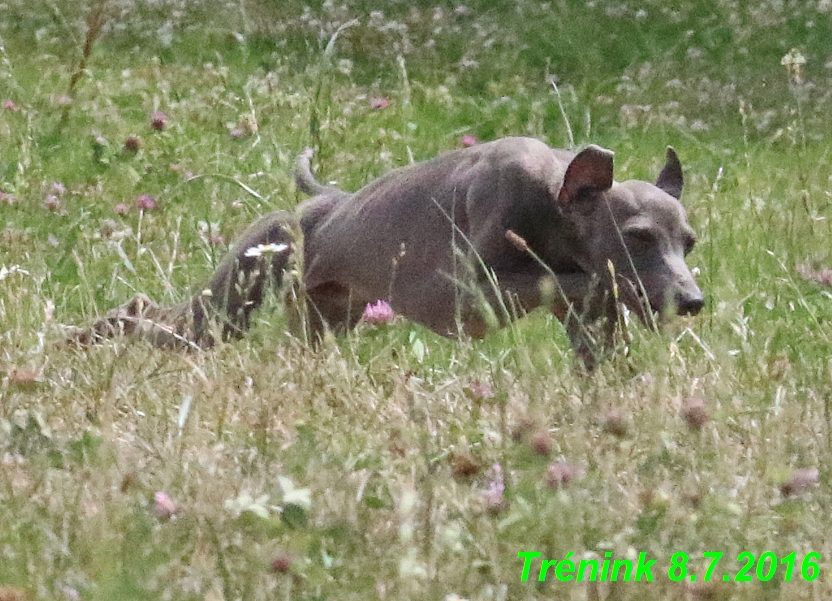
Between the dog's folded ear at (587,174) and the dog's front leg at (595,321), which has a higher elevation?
the dog's folded ear at (587,174)

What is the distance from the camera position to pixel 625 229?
409 cm

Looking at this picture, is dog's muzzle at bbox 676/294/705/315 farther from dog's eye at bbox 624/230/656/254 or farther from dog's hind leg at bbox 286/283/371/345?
dog's hind leg at bbox 286/283/371/345

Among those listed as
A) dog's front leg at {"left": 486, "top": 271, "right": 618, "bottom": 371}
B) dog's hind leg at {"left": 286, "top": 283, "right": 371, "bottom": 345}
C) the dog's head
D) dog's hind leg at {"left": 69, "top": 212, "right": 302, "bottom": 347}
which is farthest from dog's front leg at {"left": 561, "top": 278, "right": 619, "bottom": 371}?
dog's hind leg at {"left": 69, "top": 212, "right": 302, "bottom": 347}

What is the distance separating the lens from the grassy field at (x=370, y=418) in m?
2.35

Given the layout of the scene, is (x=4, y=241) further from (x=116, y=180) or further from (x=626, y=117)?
(x=626, y=117)

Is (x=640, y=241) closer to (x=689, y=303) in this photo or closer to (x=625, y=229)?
(x=625, y=229)

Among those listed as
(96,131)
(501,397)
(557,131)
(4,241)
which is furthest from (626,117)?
(501,397)

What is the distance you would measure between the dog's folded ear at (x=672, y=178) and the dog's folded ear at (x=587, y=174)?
488 millimetres

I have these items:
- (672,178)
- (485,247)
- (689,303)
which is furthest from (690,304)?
(672,178)

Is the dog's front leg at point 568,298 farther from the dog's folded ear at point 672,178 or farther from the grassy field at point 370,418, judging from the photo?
the dog's folded ear at point 672,178

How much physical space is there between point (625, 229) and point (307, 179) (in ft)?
5.74

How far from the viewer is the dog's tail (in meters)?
5.41

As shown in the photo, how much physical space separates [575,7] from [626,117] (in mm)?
3298

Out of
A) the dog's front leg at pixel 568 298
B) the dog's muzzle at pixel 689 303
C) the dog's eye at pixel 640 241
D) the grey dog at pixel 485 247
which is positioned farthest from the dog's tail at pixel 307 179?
the dog's muzzle at pixel 689 303
